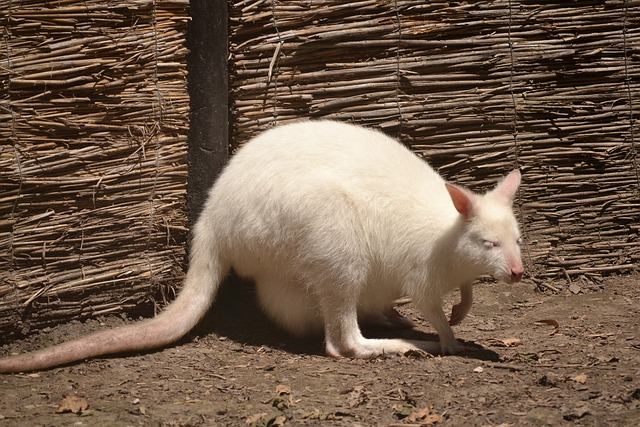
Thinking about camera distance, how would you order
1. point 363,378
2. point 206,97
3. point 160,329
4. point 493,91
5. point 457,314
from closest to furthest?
point 363,378 < point 160,329 < point 457,314 < point 206,97 < point 493,91

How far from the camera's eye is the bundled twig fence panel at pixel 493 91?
516cm

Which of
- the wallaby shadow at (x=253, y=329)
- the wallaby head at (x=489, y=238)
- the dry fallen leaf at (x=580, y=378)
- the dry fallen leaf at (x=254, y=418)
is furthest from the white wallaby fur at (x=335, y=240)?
the dry fallen leaf at (x=254, y=418)

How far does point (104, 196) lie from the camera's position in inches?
191

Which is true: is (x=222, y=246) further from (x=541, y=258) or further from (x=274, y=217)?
(x=541, y=258)

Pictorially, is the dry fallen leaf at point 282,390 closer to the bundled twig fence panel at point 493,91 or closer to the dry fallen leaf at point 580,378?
the dry fallen leaf at point 580,378

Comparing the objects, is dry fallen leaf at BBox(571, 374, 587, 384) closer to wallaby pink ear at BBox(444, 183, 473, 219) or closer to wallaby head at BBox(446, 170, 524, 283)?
wallaby head at BBox(446, 170, 524, 283)

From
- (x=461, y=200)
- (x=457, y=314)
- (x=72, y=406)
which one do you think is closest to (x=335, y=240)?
(x=461, y=200)

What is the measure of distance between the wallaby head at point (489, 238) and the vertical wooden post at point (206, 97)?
1.62 meters

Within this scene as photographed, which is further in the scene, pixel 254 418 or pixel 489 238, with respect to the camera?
pixel 489 238

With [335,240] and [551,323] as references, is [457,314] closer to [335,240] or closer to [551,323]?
[551,323]

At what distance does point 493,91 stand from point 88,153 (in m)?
2.60

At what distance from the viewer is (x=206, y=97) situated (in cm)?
514

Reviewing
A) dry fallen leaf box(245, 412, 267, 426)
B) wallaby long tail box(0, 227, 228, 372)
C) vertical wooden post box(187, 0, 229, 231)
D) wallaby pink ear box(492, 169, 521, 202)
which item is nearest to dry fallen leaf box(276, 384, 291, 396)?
dry fallen leaf box(245, 412, 267, 426)

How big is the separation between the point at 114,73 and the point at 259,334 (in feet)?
5.93
